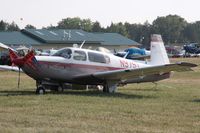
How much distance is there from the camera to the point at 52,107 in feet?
38.5

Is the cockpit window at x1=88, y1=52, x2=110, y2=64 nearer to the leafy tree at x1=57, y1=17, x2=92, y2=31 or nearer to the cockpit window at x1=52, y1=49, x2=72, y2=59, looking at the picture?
the cockpit window at x1=52, y1=49, x2=72, y2=59

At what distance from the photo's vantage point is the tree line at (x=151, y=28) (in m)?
165

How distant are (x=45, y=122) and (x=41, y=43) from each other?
68.8m

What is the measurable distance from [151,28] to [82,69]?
16952 centimetres

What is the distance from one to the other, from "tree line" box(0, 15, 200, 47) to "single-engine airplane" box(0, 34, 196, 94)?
139 m

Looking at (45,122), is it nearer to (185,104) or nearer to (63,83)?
(185,104)

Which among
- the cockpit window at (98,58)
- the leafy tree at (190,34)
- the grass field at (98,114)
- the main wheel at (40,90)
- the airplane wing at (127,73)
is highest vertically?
the leafy tree at (190,34)

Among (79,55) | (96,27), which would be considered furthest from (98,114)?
(96,27)

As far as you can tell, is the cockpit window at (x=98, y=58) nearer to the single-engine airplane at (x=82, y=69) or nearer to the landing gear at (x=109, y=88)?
the single-engine airplane at (x=82, y=69)

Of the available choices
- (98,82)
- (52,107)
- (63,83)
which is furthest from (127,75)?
(52,107)

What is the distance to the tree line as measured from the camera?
542ft

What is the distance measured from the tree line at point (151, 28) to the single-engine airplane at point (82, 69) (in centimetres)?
13925

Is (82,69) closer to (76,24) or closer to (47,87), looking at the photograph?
(47,87)

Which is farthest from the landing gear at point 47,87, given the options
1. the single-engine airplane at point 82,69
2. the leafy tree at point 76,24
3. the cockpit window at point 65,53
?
the leafy tree at point 76,24
